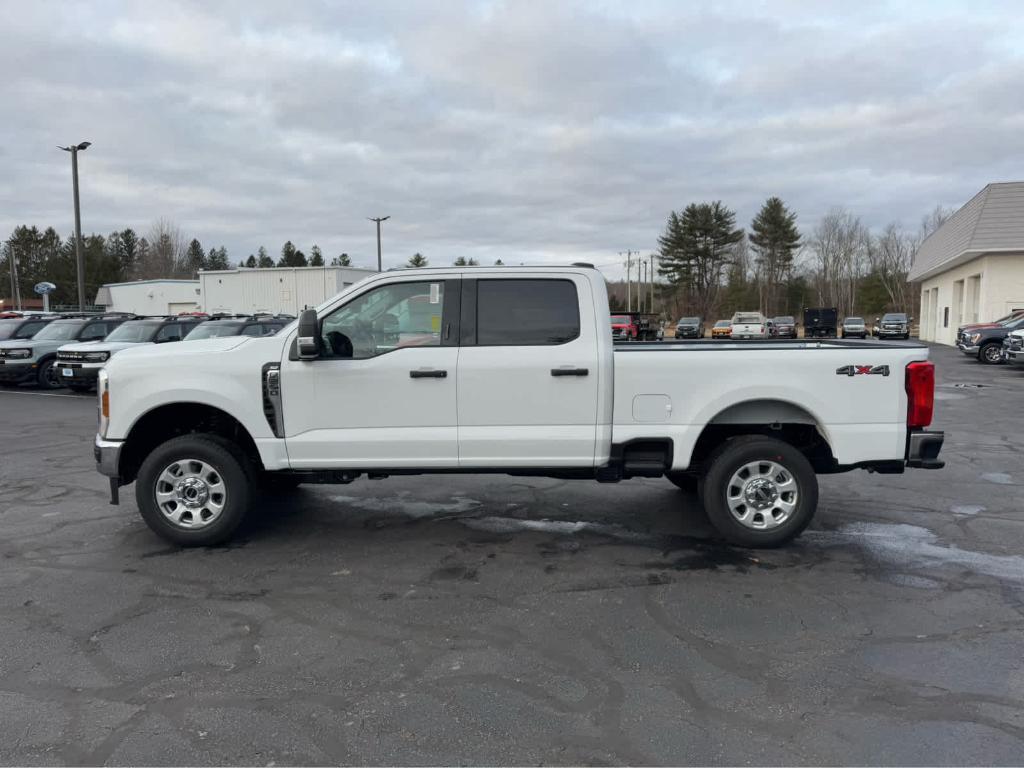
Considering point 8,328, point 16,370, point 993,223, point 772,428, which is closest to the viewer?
point 772,428

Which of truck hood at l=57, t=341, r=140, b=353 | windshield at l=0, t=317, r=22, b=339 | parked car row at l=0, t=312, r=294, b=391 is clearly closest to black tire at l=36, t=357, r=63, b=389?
parked car row at l=0, t=312, r=294, b=391

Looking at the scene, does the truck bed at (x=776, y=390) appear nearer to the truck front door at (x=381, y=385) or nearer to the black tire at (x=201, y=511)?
the truck front door at (x=381, y=385)

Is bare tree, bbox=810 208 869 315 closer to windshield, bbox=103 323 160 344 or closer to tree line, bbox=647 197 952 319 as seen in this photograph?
tree line, bbox=647 197 952 319

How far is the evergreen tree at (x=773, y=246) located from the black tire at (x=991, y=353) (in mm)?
58999

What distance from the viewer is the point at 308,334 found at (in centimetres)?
551

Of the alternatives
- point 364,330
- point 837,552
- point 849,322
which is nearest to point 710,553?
point 837,552

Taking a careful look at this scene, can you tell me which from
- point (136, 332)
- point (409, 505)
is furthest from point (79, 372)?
point (409, 505)

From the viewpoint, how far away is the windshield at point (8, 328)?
20.3 metres

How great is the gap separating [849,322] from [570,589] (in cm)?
4762

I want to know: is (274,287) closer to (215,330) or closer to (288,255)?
(215,330)

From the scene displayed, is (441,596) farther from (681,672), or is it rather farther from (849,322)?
(849,322)

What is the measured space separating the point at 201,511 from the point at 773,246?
83390 millimetres

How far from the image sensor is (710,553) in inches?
228

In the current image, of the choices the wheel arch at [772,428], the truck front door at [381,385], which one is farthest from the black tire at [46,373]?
the wheel arch at [772,428]
